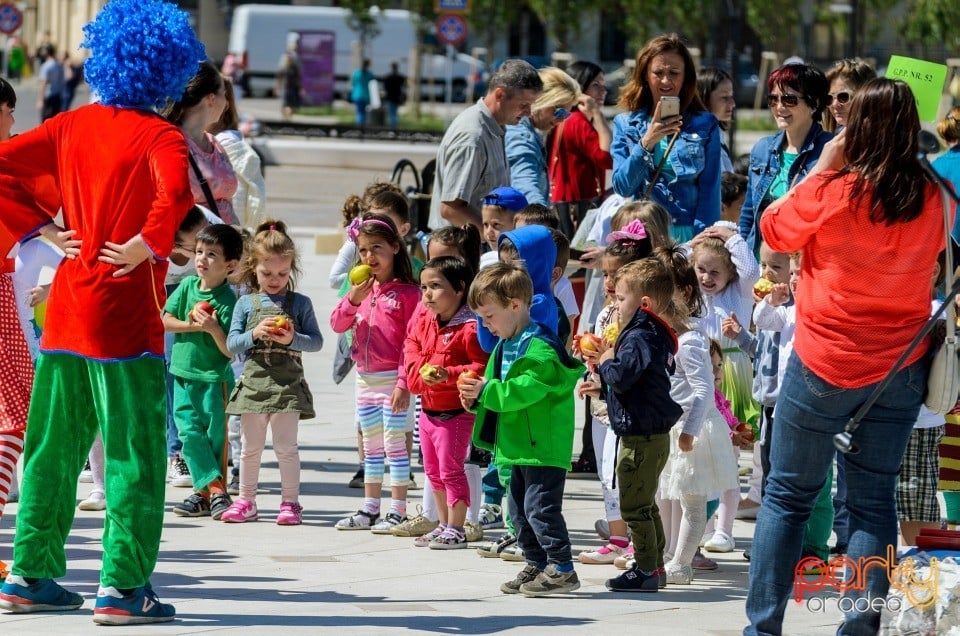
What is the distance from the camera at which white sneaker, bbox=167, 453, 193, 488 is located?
344 inches

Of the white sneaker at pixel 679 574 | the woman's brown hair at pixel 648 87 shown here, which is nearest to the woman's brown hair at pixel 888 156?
the white sneaker at pixel 679 574

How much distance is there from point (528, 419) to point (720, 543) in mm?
1391

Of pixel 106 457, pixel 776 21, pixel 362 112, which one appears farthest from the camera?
pixel 776 21

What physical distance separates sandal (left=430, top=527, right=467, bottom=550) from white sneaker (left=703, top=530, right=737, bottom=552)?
1.10 m

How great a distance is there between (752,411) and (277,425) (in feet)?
7.54

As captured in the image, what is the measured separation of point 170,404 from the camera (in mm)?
8961

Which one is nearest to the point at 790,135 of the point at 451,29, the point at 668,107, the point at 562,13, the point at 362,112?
the point at 668,107

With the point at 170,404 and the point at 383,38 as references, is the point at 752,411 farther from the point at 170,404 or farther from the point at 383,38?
the point at 383,38

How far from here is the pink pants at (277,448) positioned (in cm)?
791

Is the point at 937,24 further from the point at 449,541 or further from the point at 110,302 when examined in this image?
the point at 110,302

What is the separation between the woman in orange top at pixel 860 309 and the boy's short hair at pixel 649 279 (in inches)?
43.1

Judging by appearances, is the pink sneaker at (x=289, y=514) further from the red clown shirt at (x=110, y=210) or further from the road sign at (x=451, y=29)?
the road sign at (x=451, y=29)

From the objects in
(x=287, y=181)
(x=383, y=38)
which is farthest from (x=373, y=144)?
(x=383, y=38)

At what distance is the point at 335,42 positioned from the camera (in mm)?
50094
